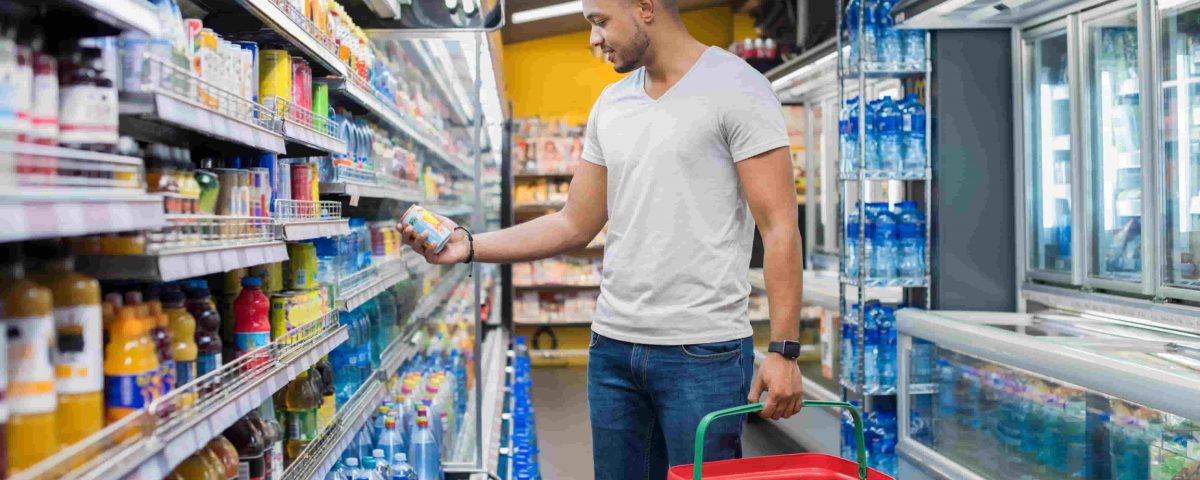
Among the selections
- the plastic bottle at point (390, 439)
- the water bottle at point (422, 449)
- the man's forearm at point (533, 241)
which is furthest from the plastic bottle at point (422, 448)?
the man's forearm at point (533, 241)

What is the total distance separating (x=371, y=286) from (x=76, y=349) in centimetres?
193

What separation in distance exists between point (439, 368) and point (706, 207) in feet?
10.4

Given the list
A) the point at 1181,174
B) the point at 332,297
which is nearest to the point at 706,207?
the point at 332,297

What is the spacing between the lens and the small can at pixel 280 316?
2309 millimetres

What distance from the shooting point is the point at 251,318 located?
2.13 meters

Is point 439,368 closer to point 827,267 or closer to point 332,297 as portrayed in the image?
point 332,297

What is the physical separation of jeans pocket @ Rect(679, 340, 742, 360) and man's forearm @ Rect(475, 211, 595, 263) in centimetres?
51

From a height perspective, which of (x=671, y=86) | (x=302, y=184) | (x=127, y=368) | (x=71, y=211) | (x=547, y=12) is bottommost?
(x=127, y=368)

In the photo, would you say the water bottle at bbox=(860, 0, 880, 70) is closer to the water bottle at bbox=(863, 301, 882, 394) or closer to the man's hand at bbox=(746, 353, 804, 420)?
the water bottle at bbox=(863, 301, 882, 394)

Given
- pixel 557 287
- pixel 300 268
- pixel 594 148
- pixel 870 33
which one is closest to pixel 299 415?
pixel 300 268

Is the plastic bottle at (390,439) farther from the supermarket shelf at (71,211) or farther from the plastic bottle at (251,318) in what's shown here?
the supermarket shelf at (71,211)

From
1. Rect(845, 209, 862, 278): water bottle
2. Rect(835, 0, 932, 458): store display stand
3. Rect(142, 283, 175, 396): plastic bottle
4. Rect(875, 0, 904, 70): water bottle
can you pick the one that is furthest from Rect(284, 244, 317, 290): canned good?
Rect(875, 0, 904, 70): water bottle

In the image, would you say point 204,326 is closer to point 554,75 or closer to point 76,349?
point 76,349

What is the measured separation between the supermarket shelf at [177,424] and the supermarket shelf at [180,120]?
1.37 feet
